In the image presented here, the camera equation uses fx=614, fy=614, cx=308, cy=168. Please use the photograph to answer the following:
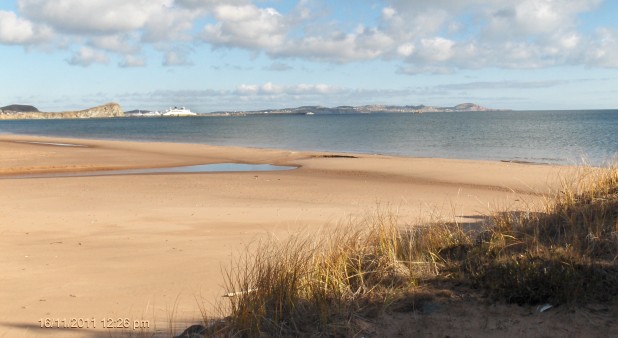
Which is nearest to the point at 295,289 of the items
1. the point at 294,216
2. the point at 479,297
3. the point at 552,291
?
the point at 479,297

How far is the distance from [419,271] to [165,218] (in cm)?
730

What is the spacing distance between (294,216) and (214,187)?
20.4ft

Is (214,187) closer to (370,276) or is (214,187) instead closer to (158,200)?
(158,200)

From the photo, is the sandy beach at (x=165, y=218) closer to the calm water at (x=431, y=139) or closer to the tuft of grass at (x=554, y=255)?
the tuft of grass at (x=554, y=255)

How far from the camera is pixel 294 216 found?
12.3 m

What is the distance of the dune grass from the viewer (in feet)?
16.0

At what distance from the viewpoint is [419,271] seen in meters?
5.77

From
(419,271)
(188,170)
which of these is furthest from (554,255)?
(188,170)

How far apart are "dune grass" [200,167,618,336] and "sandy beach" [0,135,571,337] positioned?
107 cm

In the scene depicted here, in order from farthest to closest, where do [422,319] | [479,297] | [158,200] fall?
1. [158,200]
2. [479,297]
3. [422,319]
